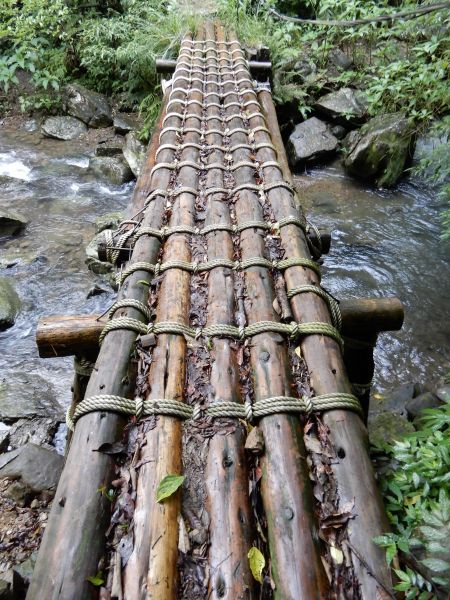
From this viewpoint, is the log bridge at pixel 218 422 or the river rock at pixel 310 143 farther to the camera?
the river rock at pixel 310 143

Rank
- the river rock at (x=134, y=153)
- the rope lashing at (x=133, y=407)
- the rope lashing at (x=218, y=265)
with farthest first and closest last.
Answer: the river rock at (x=134, y=153) < the rope lashing at (x=218, y=265) < the rope lashing at (x=133, y=407)

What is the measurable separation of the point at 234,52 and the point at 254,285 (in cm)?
499

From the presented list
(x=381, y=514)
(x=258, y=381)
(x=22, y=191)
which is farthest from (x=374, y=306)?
(x=22, y=191)

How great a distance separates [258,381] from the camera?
1916 millimetres

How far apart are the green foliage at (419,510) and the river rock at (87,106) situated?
30.6 ft

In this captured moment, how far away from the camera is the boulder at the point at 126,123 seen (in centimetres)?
951

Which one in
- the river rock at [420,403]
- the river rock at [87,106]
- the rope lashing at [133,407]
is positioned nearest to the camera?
the rope lashing at [133,407]

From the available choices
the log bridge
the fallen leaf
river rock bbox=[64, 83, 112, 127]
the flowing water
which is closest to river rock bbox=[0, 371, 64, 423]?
the flowing water

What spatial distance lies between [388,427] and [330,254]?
303cm

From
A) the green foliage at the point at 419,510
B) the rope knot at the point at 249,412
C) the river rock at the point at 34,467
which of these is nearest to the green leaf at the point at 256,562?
the green foliage at the point at 419,510

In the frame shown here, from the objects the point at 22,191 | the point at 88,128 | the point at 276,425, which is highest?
the point at 88,128

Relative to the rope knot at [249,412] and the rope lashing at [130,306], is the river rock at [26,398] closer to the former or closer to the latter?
the rope lashing at [130,306]

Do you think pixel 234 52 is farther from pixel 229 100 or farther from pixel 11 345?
pixel 11 345

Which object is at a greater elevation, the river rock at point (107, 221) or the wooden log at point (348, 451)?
the river rock at point (107, 221)
